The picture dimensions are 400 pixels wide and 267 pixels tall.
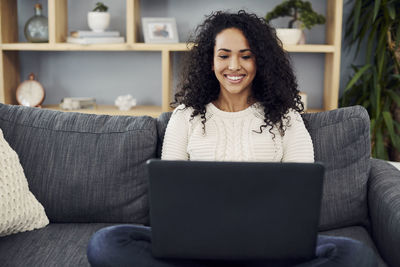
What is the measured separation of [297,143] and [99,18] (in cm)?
170

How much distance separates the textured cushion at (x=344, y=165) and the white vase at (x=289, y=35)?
1.11 m

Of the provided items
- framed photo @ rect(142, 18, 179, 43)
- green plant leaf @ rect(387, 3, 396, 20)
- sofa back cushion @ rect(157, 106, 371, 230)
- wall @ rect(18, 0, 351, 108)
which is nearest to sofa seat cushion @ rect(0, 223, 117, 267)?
sofa back cushion @ rect(157, 106, 371, 230)

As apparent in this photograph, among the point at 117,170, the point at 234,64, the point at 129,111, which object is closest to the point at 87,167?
the point at 117,170

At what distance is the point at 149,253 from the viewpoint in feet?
3.86

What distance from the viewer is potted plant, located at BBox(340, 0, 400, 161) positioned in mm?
2633

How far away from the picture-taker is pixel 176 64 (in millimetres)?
3029

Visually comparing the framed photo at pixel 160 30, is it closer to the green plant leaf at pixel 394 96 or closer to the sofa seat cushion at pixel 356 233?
the green plant leaf at pixel 394 96

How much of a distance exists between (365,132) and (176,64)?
1590 millimetres

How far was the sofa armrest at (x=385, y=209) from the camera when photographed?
4.49 ft

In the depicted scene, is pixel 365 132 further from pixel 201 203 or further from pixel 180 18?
pixel 180 18

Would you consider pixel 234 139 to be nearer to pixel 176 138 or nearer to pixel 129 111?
pixel 176 138

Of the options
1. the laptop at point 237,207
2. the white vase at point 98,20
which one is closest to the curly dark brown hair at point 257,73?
the laptop at point 237,207

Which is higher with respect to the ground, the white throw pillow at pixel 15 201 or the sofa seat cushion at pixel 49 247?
the white throw pillow at pixel 15 201

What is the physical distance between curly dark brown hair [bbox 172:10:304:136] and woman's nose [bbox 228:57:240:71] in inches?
2.8
